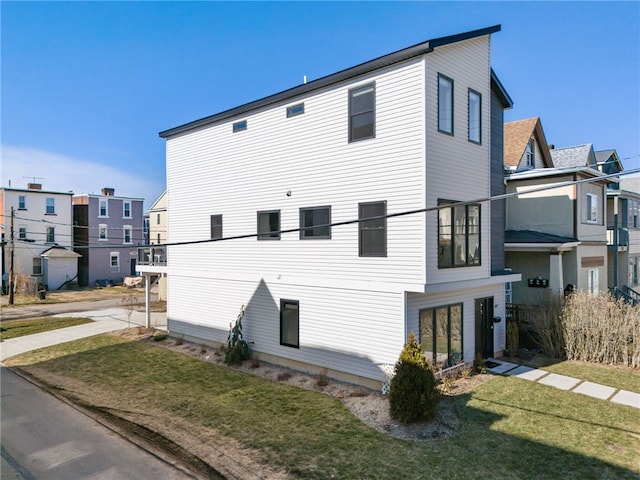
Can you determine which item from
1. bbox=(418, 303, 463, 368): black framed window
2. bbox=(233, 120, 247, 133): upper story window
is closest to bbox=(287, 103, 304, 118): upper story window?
bbox=(233, 120, 247, 133): upper story window

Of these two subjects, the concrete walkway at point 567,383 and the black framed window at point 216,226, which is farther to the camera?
the black framed window at point 216,226

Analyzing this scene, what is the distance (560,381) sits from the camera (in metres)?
11.0

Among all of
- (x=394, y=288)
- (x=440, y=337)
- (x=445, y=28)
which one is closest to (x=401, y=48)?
(x=445, y=28)

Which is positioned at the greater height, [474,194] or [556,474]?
[474,194]

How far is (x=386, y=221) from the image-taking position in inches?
422

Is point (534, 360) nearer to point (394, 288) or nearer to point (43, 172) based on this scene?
point (394, 288)

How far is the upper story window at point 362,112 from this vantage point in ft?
36.3

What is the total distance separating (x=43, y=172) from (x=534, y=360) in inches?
1709

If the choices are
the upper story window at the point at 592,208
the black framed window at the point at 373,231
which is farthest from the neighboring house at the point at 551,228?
the black framed window at the point at 373,231

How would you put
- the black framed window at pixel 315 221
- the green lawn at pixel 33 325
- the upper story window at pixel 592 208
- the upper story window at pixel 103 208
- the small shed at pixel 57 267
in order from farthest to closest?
the upper story window at pixel 103 208 → the small shed at pixel 57 267 → the green lawn at pixel 33 325 → the upper story window at pixel 592 208 → the black framed window at pixel 315 221

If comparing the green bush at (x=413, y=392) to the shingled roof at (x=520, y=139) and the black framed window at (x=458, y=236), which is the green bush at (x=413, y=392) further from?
the shingled roof at (x=520, y=139)

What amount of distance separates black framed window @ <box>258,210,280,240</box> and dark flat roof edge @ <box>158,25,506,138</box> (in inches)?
→ 148

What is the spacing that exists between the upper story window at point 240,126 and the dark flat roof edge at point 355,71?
13.2 inches

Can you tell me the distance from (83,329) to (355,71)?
1764 centimetres
